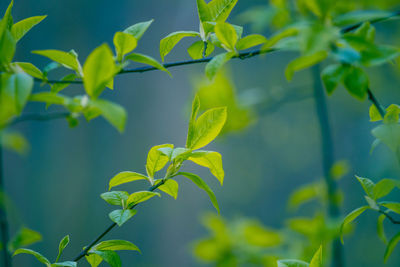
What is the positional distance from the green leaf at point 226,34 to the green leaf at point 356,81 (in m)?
0.11

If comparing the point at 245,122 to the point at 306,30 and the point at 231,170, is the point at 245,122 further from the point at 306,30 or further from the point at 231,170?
the point at 231,170

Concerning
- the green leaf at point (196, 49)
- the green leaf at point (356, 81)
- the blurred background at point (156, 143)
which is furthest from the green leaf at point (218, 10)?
the blurred background at point (156, 143)

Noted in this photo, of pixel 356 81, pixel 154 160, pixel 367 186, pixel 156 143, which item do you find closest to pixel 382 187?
pixel 367 186

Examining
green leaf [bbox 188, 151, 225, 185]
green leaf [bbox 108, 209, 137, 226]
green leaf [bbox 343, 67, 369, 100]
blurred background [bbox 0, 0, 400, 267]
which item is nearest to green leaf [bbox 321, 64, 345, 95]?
green leaf [bbox 343, 67, 369, 100]

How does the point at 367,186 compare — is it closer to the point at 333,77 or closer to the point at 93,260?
the point at 333,77

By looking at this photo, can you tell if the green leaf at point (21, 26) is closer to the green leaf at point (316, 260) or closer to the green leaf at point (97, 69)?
the green leaf at point (97, 69)

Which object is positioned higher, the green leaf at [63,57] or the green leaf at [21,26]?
the green leaf at [21,26]

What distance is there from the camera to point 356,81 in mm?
294

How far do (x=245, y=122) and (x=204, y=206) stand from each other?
1358mm

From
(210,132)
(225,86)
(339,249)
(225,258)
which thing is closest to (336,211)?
(339,249)

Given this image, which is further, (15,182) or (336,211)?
(15,182)

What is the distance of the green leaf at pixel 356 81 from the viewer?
29 cm

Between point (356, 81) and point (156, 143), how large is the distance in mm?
1772

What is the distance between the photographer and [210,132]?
0.33 m
